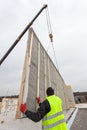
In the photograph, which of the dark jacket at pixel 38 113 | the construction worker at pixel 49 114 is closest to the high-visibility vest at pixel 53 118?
the construction worker at pixel 49 114

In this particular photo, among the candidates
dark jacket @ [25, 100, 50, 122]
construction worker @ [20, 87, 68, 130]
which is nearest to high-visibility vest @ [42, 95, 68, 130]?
construction worker @ [20, 87, 68, 130]

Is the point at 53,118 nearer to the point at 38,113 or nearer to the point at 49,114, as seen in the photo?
the point at 49,114

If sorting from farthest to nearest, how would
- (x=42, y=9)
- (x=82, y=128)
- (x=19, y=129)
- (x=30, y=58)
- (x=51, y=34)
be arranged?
1. (x=51, y=34)
2. (x=42, y=9)
3. (x=82, y=128)
4. (x=30, y=58)
5. (x=19, y=129)

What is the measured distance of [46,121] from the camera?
236 centimetres

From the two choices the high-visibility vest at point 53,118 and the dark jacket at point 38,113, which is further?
the high-visibility vest at point 53,118

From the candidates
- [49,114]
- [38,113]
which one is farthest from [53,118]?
[38,113]

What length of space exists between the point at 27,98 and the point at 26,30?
2861mm

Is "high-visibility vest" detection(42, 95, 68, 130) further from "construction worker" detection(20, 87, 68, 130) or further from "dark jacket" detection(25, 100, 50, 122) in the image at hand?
"dark jacket" detection(25, 100, 50, 122)

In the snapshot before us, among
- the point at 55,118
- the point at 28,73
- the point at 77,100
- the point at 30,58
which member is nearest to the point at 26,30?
the point at 30,58

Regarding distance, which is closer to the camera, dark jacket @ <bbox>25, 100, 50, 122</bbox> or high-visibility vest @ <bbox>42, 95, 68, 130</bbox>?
dark jacket @ <bbox>25, 100, 50, 122</bbox>

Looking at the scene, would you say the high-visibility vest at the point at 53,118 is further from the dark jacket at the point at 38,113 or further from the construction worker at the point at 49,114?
the dark jacket at the point at 38,113

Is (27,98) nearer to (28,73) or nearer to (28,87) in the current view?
(28,87)

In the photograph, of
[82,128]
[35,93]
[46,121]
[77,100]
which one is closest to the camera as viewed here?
[46,121]

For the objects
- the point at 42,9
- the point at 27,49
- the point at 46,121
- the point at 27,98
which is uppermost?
the point at 42,9
